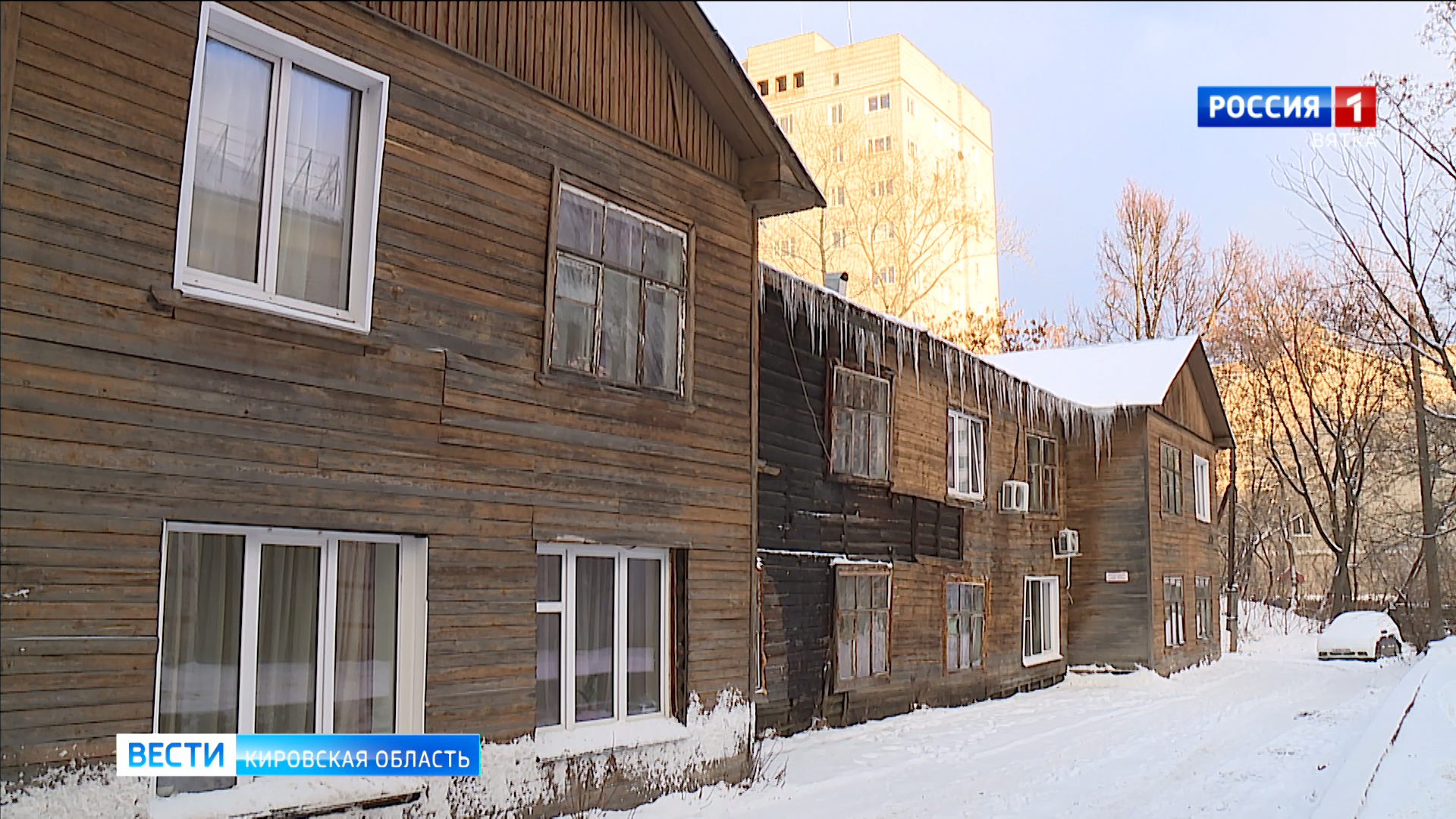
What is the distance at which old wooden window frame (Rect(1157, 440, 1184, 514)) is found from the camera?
2406cm

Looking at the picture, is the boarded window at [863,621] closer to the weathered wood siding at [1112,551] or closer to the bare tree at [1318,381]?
the weathered wood siding at [1112,551]

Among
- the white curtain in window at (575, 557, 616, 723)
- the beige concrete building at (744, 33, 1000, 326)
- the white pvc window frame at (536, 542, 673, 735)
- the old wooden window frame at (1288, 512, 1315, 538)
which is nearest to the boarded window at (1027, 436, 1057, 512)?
A: the beige concrete building at (744, 33, 1000, 326)

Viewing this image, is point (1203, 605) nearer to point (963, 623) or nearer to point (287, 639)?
point (963, 623)

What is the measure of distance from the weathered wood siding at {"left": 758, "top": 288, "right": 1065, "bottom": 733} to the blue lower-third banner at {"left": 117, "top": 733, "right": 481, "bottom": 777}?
6134mm

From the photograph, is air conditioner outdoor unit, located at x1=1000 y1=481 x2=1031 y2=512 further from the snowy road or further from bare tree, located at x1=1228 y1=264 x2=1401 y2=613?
bare tree, located at x1=1228 y1=264 x2=1401 y2=613

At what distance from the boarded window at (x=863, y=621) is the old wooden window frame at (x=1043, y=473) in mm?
5908

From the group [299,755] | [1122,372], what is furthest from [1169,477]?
[299,755]

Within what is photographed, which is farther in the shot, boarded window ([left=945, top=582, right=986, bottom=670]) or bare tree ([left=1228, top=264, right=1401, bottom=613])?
bare tree ([left=1228, top=264, right=1401, bottom=613])

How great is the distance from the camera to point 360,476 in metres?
6.98

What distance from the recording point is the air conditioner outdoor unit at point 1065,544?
71.0 feet

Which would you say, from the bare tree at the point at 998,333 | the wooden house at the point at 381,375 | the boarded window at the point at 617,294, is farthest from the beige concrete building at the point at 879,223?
the wooden house at the point at 381,375

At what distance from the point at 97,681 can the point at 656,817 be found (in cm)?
410

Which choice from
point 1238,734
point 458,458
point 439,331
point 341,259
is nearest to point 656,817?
point 458,458

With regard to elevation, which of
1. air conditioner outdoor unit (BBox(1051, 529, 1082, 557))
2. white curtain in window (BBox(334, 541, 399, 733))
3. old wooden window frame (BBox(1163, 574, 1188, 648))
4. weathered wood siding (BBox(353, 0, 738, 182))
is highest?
weathered wood siding (BBox(353, 0, 738, 182))
